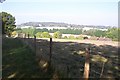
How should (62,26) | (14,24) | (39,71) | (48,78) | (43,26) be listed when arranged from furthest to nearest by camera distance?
(62,26)
(43,26)
(14,24)
(39,71)
(48,78)

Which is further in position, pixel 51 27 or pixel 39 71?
pixel 51 27

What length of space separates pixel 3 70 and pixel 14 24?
70.9 m

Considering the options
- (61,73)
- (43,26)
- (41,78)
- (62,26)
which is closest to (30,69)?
(41,78)

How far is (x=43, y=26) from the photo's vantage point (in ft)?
434

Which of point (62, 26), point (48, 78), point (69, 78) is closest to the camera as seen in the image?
point (69, 78)

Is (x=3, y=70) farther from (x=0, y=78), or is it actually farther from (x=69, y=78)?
(x=69, y=78)

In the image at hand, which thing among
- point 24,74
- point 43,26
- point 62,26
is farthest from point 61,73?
point 62,26

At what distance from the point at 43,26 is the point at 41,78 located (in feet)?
407

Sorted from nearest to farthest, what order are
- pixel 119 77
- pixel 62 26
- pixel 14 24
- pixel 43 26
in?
pixel 119 77 < pixel 14 24 < pixel 43 26 < pixel 62 26

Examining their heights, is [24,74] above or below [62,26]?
below

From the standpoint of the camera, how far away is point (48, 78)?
8.70 meters

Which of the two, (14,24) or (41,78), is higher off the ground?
(14,24)

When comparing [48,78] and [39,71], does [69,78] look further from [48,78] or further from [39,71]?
[39,71]

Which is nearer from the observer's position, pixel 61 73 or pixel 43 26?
pixel 61 73
